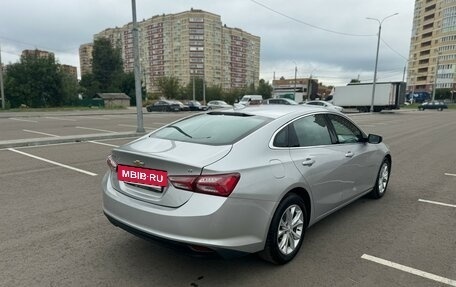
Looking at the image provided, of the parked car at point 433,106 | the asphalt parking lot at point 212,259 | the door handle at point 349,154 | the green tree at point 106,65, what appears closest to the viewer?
the asphalt parking lot at point 212,259

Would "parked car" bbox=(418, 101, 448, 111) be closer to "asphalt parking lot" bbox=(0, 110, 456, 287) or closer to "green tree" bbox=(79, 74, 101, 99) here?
"asphalt parking lot" bbox=(0, 110, 456, 287)

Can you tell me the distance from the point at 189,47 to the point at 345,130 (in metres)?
86.9

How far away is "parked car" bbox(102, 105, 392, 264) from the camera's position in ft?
8.58

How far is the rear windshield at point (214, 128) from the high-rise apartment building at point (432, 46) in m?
107

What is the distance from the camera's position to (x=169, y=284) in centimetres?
283

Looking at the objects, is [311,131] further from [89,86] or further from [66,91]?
[89,86]

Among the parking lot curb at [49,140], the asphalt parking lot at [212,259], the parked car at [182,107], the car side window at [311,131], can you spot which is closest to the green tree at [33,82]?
the parked car at [182,107]

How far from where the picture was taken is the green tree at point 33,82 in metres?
44.9

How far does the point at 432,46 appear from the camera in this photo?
358ft

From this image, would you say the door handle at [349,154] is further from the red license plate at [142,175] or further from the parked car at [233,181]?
the red license plate at [142,175]

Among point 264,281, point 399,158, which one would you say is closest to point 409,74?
point 399,158

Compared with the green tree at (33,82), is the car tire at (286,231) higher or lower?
lower

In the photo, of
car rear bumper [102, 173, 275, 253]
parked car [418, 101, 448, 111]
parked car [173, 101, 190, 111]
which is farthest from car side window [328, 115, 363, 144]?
parked car [418, 101, 448, 111]

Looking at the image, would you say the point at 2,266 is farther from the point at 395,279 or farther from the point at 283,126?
the point at 395,279
